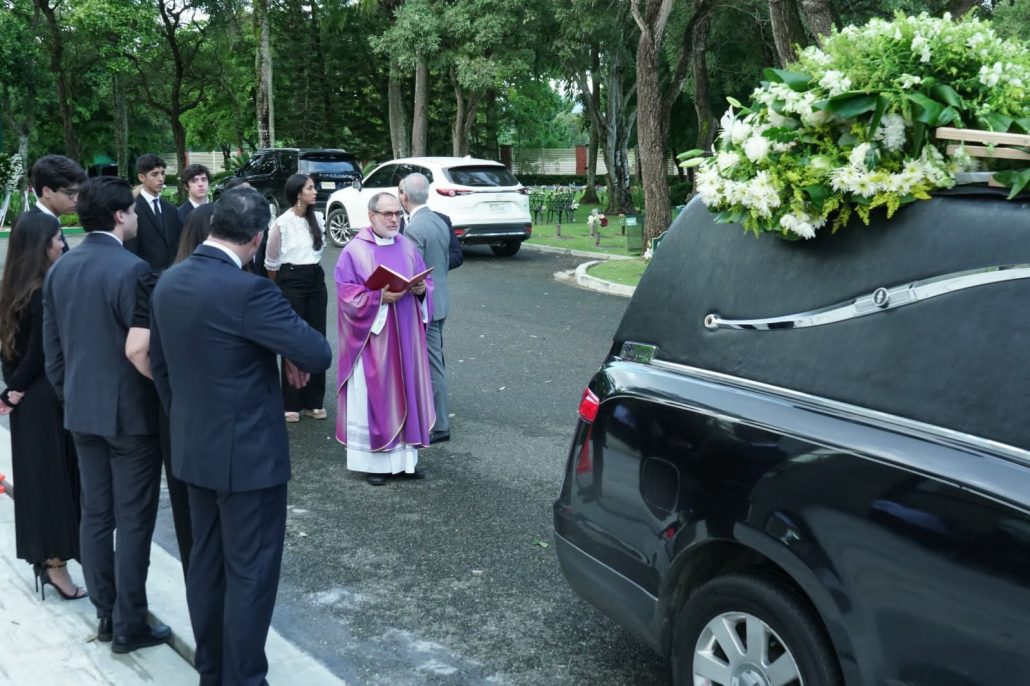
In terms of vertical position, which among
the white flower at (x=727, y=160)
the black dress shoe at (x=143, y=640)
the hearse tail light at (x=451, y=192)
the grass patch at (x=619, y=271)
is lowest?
the black dress shoe at (x=143, y=640)

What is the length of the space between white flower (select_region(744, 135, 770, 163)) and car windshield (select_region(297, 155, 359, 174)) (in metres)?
22.1

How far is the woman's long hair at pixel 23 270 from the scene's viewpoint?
4.60m

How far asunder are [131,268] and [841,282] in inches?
106

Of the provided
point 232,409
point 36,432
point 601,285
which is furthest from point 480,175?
point 232,409

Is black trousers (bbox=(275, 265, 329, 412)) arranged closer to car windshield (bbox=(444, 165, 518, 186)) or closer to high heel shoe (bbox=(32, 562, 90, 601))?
high heel shoe (bbox=(32, 562, 90, 601))

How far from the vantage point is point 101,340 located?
4223 mm

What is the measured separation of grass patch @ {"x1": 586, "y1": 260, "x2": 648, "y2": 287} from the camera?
642 inches

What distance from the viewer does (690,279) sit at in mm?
3527

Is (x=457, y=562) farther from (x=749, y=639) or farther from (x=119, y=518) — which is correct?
(x=749, y=639)

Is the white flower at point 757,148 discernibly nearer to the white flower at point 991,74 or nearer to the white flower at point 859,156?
the white flower at point 859,156

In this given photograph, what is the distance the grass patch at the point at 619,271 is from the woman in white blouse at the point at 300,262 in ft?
26.2

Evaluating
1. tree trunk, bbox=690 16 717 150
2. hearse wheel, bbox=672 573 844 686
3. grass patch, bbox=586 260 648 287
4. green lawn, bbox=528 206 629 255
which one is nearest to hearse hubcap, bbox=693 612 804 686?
hearse wheel, bbox=672 573 844 686

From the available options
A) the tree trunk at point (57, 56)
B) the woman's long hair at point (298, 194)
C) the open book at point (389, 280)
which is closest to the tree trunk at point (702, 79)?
the woman's long hair at point (298, 194)

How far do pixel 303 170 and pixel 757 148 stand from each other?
2235cm
